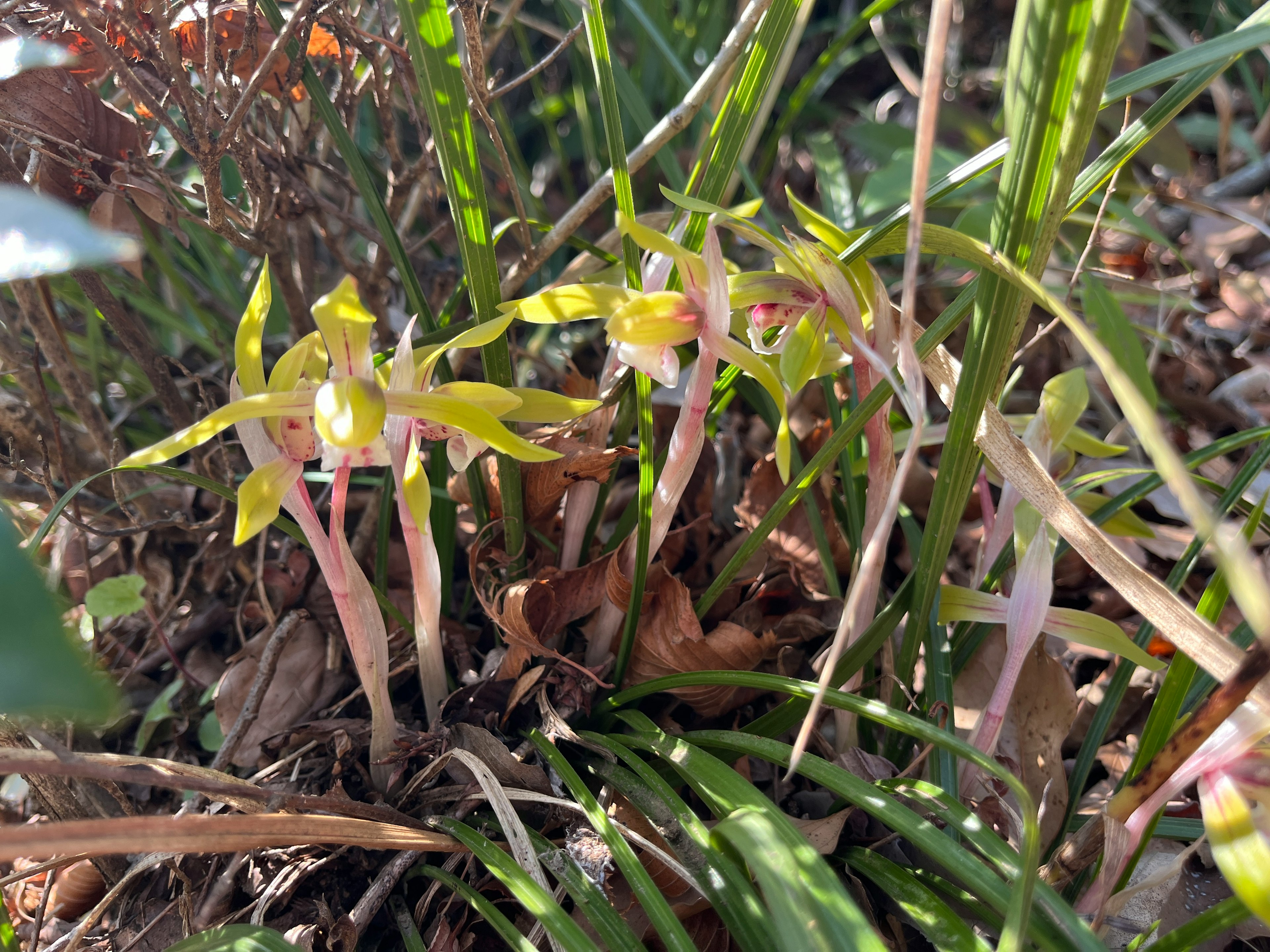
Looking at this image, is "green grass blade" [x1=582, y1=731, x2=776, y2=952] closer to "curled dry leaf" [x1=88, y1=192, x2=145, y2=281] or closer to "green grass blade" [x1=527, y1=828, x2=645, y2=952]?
"green grass blade" [x1=527, y1=828, x2=645, y2=952]

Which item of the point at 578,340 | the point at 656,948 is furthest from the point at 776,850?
the point at 578,340

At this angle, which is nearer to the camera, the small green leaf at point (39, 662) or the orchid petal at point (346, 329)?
the small green leaf at point (39, 662)

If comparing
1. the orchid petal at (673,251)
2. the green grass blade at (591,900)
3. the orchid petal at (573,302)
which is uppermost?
the orchid petal at (673,251)

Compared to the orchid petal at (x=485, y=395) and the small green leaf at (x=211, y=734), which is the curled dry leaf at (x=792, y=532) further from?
the small green leaf at (x=211, y=734)

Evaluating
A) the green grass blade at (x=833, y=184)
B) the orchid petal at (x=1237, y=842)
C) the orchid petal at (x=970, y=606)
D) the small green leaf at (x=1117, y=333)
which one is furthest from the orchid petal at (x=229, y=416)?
the green grass blade at (x=833, y=184)

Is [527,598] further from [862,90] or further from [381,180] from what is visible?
[862,90]

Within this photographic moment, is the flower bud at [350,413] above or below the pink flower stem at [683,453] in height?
above

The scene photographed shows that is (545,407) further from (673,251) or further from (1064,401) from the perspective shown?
(1064,401)

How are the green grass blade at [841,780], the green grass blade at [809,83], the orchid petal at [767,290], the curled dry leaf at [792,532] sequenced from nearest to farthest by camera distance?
the green grass blade at [841,780], the orchid petal at [767,290], the curled dry leaf at [792,532], the green grass blade at [809,83]

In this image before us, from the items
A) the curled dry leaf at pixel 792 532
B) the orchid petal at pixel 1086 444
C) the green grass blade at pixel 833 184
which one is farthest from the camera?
the green grass blade at pixel 833 184
